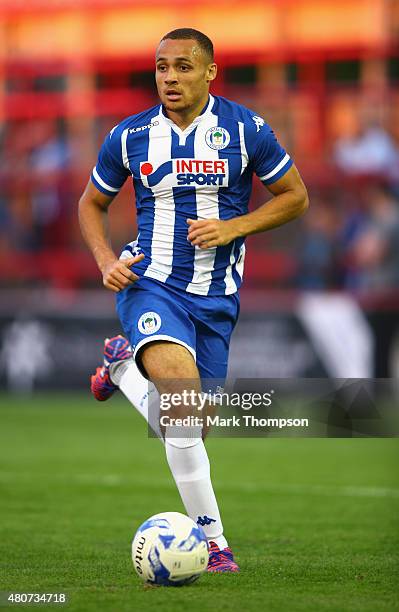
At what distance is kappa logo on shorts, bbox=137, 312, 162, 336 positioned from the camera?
5711 mm

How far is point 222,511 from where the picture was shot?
26.2 feet

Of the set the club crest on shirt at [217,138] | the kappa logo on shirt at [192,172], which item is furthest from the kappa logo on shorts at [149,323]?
the club crest on shirt at [217,138]

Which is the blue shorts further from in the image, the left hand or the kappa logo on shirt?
the kappa logo on shirt

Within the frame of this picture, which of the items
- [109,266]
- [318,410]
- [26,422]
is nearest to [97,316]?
[26,422]

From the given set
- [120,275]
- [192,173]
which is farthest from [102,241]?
[192,173]

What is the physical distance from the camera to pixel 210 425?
5.99 m

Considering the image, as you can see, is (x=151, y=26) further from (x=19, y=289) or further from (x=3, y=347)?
(x=3, y=347)

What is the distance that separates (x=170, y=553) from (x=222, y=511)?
2.85 metres

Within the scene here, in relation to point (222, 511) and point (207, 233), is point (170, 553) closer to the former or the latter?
point (207, 233)

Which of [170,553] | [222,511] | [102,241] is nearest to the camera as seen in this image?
[170,553]

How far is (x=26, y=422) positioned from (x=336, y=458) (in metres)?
3.82

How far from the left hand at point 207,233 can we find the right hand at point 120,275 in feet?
0.97

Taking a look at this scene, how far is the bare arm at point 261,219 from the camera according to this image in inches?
225

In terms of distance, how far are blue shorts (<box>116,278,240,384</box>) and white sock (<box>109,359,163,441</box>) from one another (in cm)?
32
